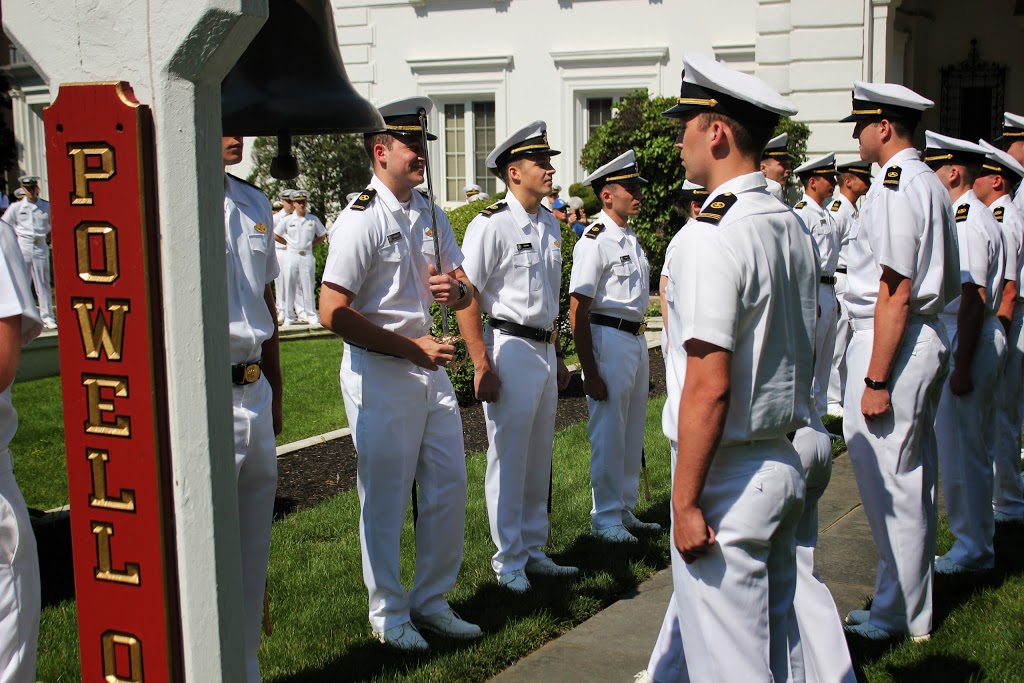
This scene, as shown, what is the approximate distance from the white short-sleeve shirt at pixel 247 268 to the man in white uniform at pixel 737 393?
1.62 m

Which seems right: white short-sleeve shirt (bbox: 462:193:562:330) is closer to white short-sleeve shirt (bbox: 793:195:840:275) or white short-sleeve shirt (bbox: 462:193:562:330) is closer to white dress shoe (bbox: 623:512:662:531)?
white dress shoe (bbox: 623:512:662:531)

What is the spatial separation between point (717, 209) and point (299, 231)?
1746 cm

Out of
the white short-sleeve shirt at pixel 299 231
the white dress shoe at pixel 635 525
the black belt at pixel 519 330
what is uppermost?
the black belt at pixel 519 330

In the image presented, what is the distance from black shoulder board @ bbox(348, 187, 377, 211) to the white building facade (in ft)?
51.8

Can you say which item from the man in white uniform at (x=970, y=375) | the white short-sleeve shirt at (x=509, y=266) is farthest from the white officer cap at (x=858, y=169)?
the white short-sleeve shirt at (x=509, y=266)

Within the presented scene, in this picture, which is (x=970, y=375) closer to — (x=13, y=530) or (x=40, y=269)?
(x=13, y=530)

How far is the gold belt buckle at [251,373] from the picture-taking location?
161 inches

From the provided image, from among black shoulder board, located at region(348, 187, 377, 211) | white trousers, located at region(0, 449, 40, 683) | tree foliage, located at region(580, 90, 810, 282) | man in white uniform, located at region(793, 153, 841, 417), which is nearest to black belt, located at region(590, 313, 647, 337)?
black shoulder board, located at region(348, 187, 377, 211)

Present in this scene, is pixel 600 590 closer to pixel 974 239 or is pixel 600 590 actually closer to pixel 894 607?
pixel 894 607

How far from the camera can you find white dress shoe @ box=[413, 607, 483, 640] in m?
5.08

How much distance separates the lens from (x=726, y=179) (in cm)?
343

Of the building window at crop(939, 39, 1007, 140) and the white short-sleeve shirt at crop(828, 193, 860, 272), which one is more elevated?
the building window at crop(939, 39, 1007, 140)

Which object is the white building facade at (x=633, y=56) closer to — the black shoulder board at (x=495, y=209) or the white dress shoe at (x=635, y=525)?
A: the white dress shoe at (x=635, y=525)

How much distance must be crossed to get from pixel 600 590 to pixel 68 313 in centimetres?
382
